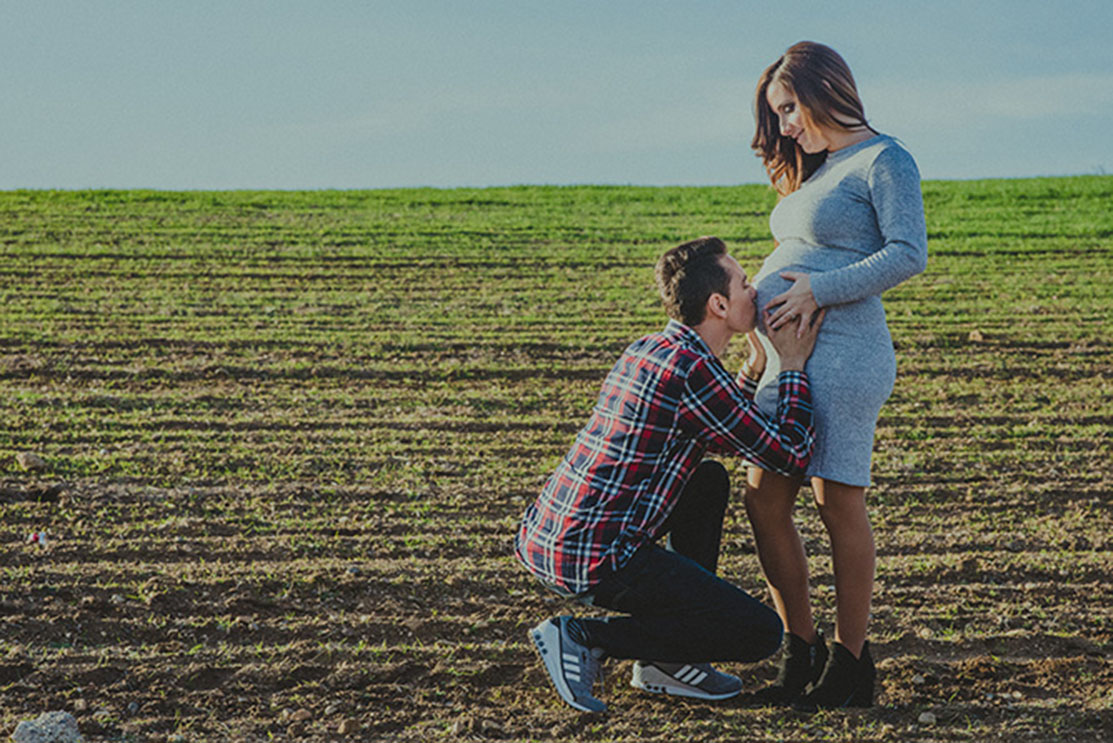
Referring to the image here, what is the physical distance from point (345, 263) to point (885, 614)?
9.77m

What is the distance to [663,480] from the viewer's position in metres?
3.30

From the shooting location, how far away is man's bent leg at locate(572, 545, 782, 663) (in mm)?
3291

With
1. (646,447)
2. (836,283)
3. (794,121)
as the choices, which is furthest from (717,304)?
(794,121)

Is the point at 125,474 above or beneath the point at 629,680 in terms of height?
above

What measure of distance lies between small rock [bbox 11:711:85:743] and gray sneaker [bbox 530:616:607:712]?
56.1 inches

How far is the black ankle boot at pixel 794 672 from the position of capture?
350 cm

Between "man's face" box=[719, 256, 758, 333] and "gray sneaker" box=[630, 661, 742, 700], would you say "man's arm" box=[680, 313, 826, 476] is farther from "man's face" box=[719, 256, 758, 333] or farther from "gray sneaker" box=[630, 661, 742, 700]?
"gray sneaker" box=[630, 661, 742, 700]

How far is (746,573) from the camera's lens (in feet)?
15.5

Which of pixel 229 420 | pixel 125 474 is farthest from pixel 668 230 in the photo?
pixel 125 474

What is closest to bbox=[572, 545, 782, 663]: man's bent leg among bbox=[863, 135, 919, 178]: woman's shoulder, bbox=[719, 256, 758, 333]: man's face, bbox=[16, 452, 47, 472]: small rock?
bbox=[719, 256, 758, 333]: man's face

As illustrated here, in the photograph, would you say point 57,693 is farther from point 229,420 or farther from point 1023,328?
point 1023,328

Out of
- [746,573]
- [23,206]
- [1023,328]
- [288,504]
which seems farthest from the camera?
[23,206]

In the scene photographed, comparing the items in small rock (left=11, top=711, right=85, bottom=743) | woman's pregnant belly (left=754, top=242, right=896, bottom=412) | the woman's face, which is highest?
the woman's face

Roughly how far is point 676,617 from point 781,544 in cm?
40
